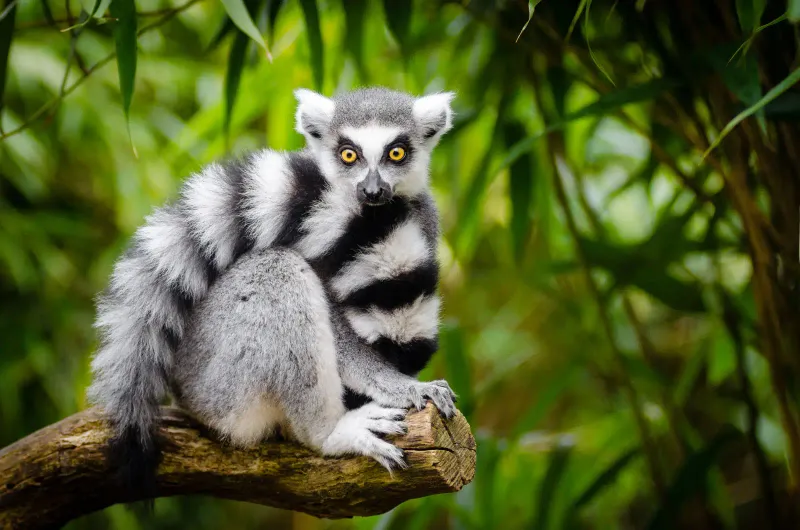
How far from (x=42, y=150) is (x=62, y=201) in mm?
624

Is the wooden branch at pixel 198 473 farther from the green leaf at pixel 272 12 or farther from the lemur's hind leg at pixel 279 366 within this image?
the green leaf at pixel 272 12

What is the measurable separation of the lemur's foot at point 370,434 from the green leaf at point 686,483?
146cm

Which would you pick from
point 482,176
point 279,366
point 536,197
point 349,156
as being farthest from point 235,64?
point 536,197

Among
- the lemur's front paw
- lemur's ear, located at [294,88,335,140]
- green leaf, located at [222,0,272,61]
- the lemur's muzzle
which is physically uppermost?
green leaf, located at [222,0,272,61]

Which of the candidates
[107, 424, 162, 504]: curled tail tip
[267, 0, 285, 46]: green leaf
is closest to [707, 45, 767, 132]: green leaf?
[267, 0, 285, 46]: green leaf

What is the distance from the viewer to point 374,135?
2.41 metres

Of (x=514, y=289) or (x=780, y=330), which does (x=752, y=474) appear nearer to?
(x=514, y=289)

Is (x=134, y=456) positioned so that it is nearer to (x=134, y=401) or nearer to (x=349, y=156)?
(x=134, y=401)

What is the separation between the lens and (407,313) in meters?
2.25

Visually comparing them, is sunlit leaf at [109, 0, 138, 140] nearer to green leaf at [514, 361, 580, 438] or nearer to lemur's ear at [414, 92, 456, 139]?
lemur's ear at [414, 92, 456, 139]

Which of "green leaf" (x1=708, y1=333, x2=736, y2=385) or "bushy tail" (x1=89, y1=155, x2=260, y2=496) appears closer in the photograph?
"bushy tail" (x1=89, y1=155, x2=260, y2=496)

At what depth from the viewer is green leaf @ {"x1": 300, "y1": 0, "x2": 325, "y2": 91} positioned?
2.65m

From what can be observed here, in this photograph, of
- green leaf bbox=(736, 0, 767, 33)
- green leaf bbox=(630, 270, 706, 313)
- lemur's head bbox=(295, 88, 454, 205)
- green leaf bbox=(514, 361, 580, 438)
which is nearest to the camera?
green leaf bbox=(736, 0, 767, 33)

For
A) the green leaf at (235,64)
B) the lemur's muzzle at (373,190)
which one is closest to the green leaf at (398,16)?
the green leaf at (235,64)
